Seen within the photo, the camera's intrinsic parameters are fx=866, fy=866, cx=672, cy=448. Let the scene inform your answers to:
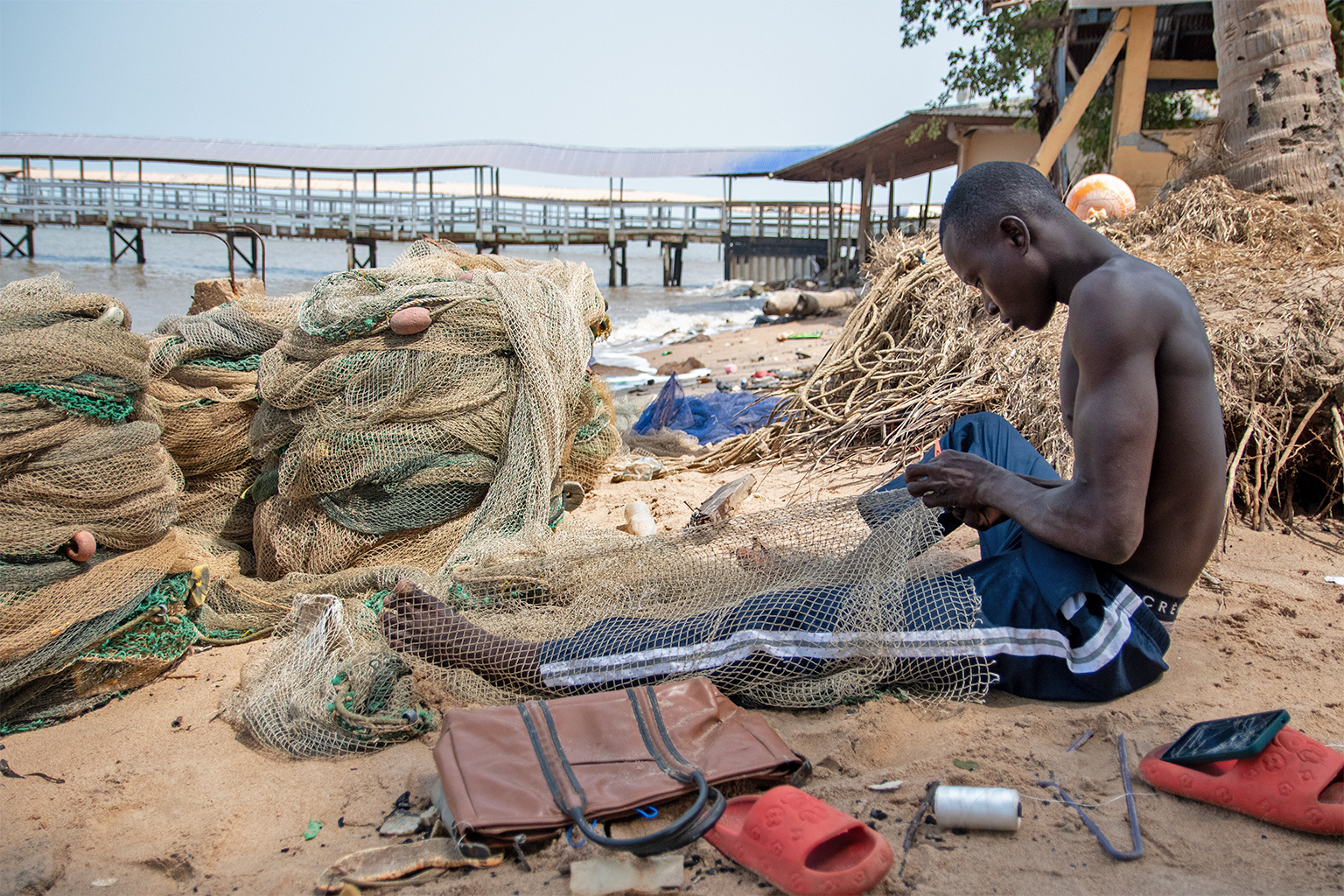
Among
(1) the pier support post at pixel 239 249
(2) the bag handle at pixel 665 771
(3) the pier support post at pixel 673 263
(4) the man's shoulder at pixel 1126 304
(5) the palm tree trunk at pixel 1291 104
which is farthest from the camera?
(3) the pier support post at pixel 673 263

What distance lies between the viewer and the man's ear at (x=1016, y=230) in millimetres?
2072

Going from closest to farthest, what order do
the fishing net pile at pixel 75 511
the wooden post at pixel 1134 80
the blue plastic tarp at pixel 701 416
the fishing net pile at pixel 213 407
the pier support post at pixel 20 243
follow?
the fishing net pile at pixel 75 511 → the fishing net pile at pixel 213 407 → the blue plastic tarp at pixel 701 416 → the wooden post at pixel 1134 80 → the pier support post at pixel 20 243

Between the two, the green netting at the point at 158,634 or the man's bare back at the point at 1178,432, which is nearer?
the man's bare back at the point at 1178,432

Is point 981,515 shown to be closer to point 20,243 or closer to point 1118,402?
point 1118,402

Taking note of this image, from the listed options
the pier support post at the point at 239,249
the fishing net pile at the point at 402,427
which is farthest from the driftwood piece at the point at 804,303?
the fishing net pile at the point at 402,427

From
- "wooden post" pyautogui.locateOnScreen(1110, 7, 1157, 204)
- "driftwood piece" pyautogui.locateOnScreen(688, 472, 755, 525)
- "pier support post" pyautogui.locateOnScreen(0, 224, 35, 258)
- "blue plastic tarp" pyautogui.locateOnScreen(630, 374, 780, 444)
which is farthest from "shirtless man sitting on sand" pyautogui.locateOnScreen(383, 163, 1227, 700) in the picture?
"pier support post" pyautogui.locateOnScreen(0, 224, 35, 258)

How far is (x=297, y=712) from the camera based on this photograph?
7.47ft

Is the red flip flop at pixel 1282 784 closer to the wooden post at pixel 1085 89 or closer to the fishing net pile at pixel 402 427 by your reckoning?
the fishing net pile at pixel 402 427

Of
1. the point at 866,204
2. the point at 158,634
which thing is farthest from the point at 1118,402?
the point at 866,204

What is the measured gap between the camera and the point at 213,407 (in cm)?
353

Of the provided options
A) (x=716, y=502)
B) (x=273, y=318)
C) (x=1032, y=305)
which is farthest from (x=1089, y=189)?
(x=273, y=318)

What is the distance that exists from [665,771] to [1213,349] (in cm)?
338

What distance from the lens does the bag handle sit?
1.64 metres

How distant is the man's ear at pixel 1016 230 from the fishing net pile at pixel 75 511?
268cm
